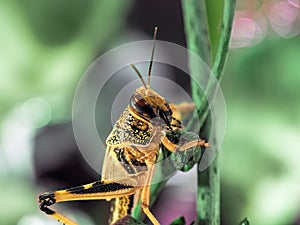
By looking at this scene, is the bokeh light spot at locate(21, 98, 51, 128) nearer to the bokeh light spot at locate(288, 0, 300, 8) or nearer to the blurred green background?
the blurred green background

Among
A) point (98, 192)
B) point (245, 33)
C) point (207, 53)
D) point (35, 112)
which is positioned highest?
point (245, 33)

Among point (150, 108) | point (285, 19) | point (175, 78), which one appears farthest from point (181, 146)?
point (285, 19)

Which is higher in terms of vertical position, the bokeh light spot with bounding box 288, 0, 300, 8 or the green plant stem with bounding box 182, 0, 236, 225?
the bokeh light spot with bounding box 288, 0, 300, 8

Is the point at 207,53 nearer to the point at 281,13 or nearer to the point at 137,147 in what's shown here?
the point at 137,147

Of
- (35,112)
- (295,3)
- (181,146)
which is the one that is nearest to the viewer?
(181,146)

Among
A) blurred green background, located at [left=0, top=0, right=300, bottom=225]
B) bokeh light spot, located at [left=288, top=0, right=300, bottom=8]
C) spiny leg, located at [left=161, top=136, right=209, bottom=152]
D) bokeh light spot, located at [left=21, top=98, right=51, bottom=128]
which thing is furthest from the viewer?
bokeh light spot, located at [left=21, top=98, right=51, bottom=128]

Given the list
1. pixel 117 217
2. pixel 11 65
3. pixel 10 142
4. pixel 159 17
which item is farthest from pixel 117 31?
pixel 117 217

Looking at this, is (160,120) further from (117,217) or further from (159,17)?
(159,17)

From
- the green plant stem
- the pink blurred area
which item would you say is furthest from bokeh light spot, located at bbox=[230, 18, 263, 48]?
the green plant stem
